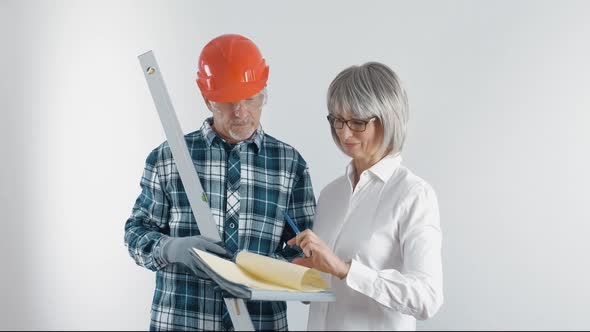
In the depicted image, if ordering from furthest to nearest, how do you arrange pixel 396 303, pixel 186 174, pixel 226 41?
pixel 226 41 < pixel 186 174 < pixel 396 303

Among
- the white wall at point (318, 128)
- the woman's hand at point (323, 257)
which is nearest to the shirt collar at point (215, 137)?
the woman's hand at point (323, 257)

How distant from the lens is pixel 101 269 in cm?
391

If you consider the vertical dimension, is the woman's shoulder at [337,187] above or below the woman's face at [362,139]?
below

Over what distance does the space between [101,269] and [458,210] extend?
189 centimetres

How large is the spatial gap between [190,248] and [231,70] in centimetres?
54

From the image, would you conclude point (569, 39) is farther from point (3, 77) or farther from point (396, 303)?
point (3, 77)

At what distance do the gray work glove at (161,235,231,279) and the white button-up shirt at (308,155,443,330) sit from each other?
0.29 m

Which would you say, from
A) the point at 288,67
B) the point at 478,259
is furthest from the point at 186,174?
the point at 478,259

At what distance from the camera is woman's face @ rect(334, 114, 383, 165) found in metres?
1.85

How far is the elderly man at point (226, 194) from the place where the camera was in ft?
6.83

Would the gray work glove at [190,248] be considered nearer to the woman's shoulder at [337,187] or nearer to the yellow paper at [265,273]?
the yellow paper at [265,273]

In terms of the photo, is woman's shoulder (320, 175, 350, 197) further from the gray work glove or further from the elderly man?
the gray work glove

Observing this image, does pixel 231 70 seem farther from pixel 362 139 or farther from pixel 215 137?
pixel 362 139

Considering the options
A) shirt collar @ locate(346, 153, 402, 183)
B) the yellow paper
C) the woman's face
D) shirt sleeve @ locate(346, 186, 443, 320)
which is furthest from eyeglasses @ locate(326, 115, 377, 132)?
the yellow paper
